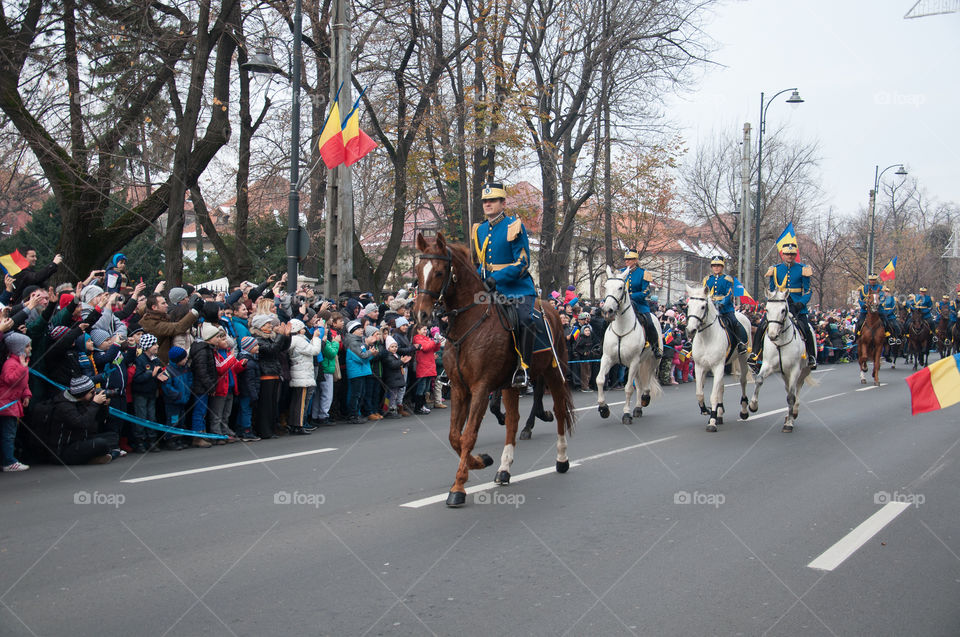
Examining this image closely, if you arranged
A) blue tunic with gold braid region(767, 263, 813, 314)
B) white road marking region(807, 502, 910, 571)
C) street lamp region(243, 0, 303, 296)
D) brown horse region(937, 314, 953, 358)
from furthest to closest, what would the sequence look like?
brown horse region(937, 314, 953, 358) < street lamp region(243, 0, 303, 296) < blue tunic with gold braid region(767, 263, 813, 314) < white road marking region(807, 502, 910, 571)

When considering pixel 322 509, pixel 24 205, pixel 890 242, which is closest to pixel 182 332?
pixel 322 509

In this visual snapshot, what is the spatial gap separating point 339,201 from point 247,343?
659cm

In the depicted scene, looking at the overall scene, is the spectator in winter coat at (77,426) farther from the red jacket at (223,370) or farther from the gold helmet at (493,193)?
the gold helmet at (493,193)

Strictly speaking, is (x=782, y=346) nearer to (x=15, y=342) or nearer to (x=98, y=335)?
(x=98, y=335)

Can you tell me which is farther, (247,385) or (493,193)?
(247,385)

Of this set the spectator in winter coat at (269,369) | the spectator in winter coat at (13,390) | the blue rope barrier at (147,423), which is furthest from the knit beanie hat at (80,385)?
the spectator in winter coat at (269,369)

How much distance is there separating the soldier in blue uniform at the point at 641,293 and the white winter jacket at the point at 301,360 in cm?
570

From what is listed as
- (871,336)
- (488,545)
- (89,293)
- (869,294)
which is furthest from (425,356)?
(869,294)

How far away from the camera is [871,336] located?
23.6 metres

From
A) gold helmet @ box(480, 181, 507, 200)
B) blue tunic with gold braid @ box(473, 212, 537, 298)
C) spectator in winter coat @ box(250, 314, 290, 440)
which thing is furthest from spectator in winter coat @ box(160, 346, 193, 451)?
gold helmet @ box(480, 181, 507, 200)

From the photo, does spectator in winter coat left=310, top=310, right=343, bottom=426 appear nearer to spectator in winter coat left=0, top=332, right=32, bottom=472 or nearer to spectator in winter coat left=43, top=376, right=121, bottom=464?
spectator in winter coat left=43, top=376, right=121, bottom=464

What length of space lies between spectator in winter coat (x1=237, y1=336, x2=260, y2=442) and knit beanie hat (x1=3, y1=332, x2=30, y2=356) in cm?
318

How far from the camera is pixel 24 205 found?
3225 centimetres

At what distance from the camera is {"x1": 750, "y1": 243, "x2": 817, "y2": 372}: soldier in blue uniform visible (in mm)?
14516
